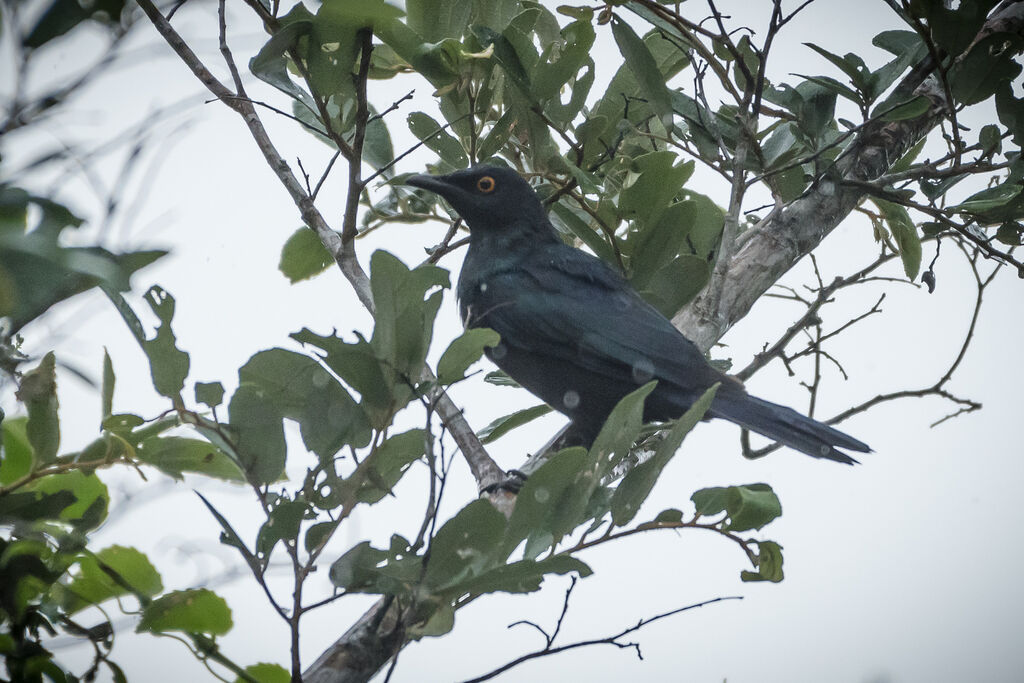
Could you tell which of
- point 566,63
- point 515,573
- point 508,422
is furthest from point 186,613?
point 566,63

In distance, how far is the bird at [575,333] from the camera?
2982 mm

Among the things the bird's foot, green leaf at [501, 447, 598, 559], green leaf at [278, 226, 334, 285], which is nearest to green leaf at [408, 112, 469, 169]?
green leaf at [278, 226, 334, 285]

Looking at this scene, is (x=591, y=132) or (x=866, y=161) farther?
(x=866, y=161)

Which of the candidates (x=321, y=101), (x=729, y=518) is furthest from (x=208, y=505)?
(x=321, y=101)

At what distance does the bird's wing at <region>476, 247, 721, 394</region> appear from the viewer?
306 centimetres

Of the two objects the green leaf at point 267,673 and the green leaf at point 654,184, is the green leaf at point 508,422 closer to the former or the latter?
the green leaf at point 654,184

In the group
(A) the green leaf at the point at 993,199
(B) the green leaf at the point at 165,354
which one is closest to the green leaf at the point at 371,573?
(B) the green leaf at the point at 165,354

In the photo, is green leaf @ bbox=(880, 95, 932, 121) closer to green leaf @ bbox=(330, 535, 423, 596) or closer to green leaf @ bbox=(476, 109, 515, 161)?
green leaf @ bbox=(476, 109, 515, 161)

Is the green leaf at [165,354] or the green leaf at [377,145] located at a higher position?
the green leaf at [377,145]

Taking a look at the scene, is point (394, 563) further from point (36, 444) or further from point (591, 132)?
point (591, 132)

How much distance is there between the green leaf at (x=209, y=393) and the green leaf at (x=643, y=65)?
1.53 metres

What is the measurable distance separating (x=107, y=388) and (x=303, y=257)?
141 cm

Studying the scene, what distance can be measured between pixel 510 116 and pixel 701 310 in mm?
972

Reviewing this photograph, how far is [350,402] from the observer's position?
1521 millimetres
